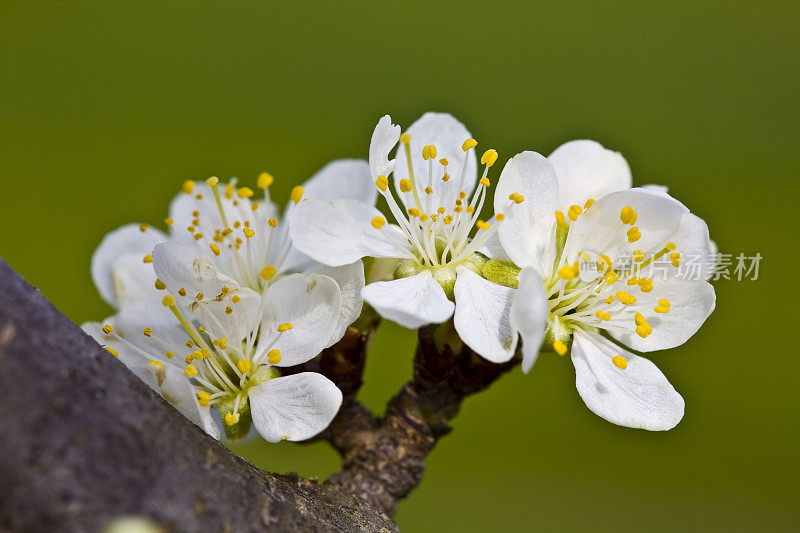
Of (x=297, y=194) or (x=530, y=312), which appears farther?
(x=297, y=194)

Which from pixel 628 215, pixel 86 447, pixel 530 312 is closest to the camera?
pixel 86 447

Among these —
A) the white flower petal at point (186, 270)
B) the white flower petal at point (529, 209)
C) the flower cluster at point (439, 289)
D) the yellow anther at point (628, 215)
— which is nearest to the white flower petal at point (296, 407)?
the flower cluster at point (439, 289)

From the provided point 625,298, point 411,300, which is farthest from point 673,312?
point 411,300

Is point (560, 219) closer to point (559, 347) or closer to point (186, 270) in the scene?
point (559, 347)

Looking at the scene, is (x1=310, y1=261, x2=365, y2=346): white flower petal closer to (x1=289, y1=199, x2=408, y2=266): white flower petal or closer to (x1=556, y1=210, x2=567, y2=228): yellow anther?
(x1=289, y1=199, x2=408, y2=266): white flower petal

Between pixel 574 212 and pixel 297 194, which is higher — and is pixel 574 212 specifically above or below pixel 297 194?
above

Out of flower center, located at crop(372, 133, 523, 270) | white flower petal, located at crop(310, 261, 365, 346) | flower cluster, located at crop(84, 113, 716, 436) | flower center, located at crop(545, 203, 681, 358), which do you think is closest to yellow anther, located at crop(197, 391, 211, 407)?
flower cluster, located at crop(84, 113, 716, 436)

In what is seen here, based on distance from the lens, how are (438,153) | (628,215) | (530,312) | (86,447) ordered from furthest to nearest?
(438,153) < (628,215) < (530,312) < (86,447)

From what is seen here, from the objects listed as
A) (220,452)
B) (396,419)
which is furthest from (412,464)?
(220,452)
